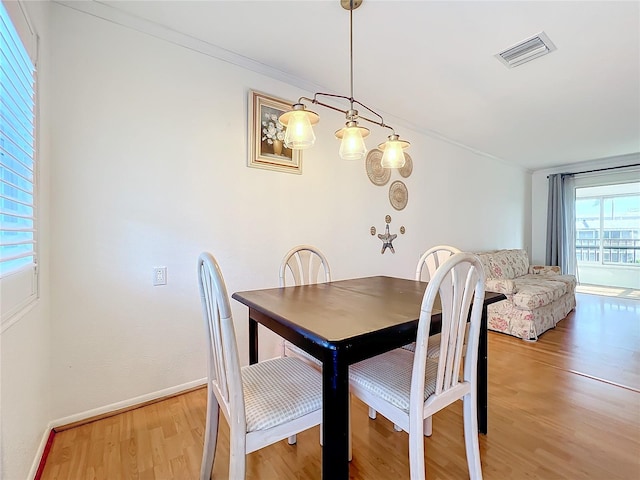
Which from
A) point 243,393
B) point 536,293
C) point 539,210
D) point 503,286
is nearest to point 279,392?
point 243,393

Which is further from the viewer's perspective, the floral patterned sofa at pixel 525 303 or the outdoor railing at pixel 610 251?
the outdoor railing at pixel 610 251

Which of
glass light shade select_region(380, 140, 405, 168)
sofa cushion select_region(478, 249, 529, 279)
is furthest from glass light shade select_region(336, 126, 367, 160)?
sofa cushion select_region(478, 249, 529, 279)

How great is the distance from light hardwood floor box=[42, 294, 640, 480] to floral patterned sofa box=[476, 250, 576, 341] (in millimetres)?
808

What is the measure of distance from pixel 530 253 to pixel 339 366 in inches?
247

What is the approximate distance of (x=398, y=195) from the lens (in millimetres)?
3215

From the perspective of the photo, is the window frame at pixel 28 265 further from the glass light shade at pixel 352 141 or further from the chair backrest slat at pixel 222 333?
the glass light shade at pixel 352 141

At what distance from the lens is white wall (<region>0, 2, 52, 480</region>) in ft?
3.26

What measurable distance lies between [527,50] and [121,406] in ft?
11.4

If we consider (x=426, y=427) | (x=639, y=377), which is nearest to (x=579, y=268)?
(x=639, y=377)

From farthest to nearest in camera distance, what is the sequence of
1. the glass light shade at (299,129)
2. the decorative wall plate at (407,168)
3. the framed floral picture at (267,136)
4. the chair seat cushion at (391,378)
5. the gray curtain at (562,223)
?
the gray curtain at (562,223)
the decorative wall plate at (407,168)
the framed floral picture at (267,136)
the glass light shade at (299,129)
the chair seat cushion at (391,378)

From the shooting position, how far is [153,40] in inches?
71.0

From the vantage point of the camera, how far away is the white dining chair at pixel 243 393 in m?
0.90

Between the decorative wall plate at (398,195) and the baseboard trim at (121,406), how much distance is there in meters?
2.43

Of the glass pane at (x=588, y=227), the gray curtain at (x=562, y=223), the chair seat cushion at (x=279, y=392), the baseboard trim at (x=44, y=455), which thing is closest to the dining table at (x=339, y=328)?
the chair seat cushion at (x=279, y=392)
